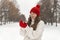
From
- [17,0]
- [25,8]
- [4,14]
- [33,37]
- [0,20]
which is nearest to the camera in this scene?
[33,37]

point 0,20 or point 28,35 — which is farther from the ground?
point 28,35

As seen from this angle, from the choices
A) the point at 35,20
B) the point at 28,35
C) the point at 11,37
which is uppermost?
the point at 35,20

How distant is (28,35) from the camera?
1585mm

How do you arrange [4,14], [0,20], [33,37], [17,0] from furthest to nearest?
[4,14]
[0,20]
[17,0]
[33,37]

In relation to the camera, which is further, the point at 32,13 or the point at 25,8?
the point at 25,8

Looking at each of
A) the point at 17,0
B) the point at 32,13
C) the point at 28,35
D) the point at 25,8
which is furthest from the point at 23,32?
the point at 17,0

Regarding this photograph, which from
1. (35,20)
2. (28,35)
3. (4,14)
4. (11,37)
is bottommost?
Result: (11,37)

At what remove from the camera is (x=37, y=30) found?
1575mm

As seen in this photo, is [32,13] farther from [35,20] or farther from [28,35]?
[28,35]

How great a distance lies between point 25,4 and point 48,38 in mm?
952

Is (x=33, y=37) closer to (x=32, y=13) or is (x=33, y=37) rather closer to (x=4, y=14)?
(x=32, y=13)

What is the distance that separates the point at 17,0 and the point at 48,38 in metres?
1.25

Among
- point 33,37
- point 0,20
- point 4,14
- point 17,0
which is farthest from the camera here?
point 4,14

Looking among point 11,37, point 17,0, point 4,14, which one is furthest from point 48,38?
Answer: point 4,14
